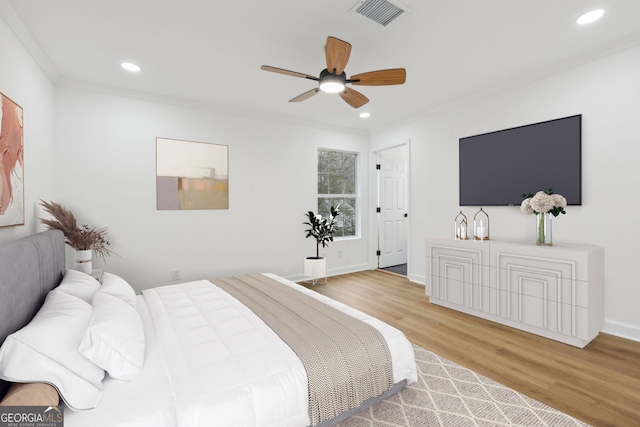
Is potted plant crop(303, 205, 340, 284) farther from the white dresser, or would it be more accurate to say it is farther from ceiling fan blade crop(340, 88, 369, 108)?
ceiling fan blade crop(340, 88, 369, 108)

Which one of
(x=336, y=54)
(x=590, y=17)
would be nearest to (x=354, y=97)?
(x=336, y=54)

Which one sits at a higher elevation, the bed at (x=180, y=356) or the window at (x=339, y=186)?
the window at (x=339, y=186)

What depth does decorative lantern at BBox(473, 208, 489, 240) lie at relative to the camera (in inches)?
131

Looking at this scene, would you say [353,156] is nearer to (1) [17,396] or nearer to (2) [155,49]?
(2) [155,49]

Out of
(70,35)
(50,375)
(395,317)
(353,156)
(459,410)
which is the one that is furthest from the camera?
(353,156)

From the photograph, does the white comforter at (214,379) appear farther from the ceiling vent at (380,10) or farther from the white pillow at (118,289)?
the ceiling vent at (380,10)

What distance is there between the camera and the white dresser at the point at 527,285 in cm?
249

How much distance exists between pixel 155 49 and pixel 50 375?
8.61 ft

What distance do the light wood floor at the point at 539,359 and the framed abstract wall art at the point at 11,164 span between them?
3292 millimetres

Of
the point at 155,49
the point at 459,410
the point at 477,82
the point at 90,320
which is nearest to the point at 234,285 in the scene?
the point at 90,320

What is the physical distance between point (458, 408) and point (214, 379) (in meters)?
1.47

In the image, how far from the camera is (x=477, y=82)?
3379mm

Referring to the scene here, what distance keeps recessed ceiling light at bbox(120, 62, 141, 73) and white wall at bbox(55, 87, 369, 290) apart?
624 mm

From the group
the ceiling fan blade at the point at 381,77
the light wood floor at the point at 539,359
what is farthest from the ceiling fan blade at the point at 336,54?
the light wood floor at the point at 539,359
